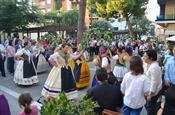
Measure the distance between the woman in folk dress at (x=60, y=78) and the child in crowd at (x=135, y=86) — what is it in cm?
287

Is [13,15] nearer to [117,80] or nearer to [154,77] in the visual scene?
[117,80]

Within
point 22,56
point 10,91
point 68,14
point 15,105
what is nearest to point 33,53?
point 22,56

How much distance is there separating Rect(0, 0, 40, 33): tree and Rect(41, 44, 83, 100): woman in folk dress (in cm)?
1938

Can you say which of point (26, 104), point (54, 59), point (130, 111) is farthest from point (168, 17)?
point (26, 104)

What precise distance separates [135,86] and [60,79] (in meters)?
3.07

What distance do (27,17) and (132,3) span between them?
428 inches

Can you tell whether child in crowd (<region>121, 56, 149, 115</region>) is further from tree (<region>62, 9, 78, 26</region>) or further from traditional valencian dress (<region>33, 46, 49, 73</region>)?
tree (<region>62, 9, 78, 26</region>)

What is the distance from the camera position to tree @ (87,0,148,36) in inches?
1122

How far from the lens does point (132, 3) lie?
2842cm

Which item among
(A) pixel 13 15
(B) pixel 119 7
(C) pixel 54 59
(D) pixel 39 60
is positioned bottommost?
(D) pixel 39 60

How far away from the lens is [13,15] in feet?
82.5

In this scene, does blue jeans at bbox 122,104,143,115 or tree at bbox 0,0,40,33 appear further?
tree at bbox 0,0,40,33

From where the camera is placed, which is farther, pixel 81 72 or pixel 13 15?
pixel 13 15

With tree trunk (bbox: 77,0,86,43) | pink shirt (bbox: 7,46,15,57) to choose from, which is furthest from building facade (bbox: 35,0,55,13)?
pink shirt (bbox: 7,46,15,57)
